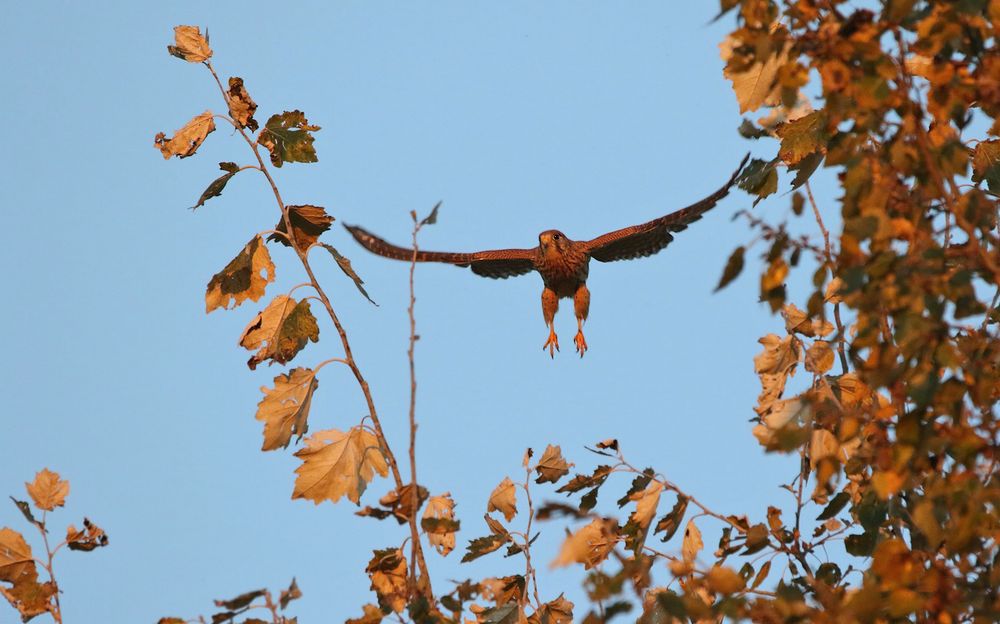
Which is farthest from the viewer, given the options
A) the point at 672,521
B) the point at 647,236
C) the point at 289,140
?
the point at 647,236

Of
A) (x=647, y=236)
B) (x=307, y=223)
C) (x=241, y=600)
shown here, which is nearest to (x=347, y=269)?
(x=307, y=223)

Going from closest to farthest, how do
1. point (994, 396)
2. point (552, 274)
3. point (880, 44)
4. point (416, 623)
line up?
point (880, 44)
point (416, 623)
point (994, 396)
point (552, 274)

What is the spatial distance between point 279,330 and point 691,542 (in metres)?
1.97

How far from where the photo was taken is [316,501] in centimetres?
469

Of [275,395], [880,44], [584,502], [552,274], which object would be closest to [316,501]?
[275,395]

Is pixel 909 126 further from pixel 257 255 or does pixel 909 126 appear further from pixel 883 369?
pixel 257 255

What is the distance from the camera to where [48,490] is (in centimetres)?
459

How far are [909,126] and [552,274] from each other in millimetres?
8675

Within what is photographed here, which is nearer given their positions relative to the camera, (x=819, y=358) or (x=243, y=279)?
(x=819, y=358)

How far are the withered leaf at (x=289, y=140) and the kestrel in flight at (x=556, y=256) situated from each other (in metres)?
5.77

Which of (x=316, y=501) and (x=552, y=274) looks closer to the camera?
(x=316, y=501)

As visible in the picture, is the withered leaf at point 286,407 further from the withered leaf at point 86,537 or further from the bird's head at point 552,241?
the bird's head at point 552,241

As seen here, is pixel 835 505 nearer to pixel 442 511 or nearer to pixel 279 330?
pixel 442 511

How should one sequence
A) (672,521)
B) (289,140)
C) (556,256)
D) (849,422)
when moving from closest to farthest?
1. (849,422)
2. (672,521)
3. (289,140)
4. (556,256)
